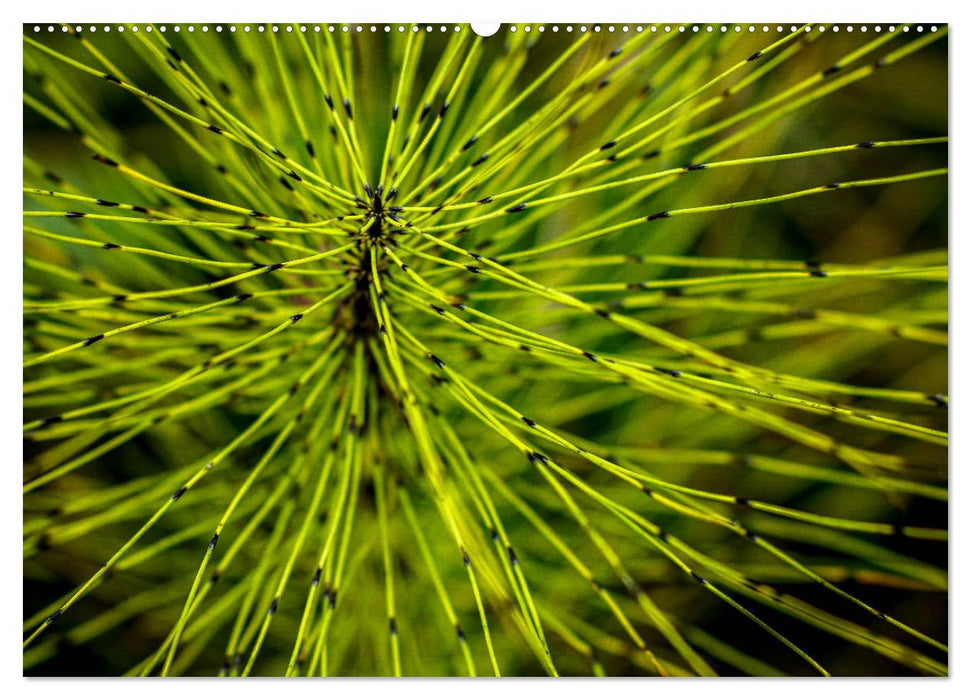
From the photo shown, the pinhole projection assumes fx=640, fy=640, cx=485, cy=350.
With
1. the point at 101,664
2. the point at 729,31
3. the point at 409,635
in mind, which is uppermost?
the point at 729,31

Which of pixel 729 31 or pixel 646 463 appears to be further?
pixel 646 463

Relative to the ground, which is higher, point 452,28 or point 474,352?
point 452,28

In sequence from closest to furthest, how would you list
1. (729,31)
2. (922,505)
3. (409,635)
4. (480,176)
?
1. (480,176)
2. (729,31)
3. (409,635)
4. (922,505)

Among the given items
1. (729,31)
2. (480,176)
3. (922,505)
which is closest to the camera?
(480,176)
